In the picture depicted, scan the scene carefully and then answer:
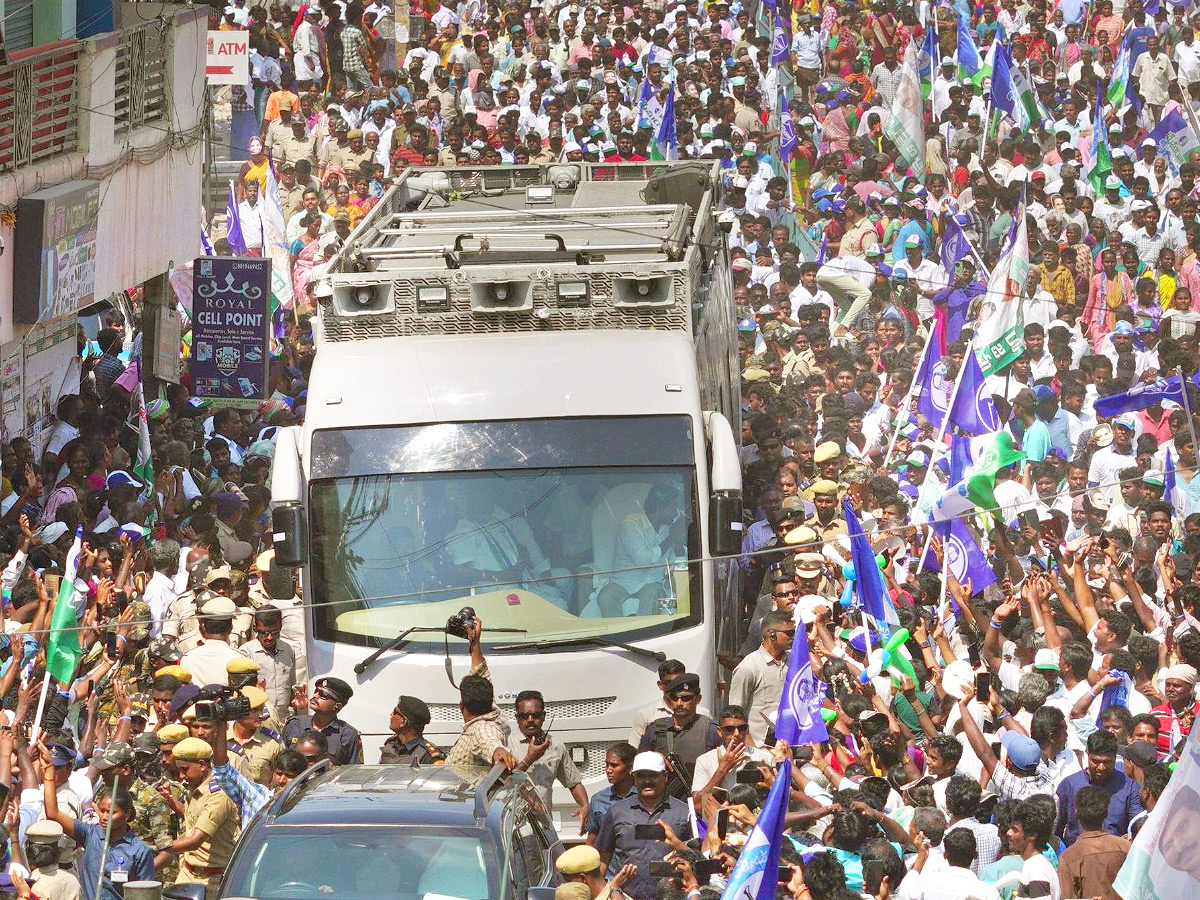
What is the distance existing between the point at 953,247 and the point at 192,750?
1275 cm

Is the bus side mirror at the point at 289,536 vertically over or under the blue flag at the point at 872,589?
over

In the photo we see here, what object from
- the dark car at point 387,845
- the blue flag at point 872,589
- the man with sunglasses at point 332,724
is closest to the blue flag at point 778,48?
the blue flag at point 872,589

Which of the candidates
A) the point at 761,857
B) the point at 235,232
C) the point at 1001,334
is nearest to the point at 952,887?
the point at 761,857

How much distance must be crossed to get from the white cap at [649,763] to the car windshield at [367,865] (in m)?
1.41

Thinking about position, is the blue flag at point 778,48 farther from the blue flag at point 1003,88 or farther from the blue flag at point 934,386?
the blue flag at point 934,386

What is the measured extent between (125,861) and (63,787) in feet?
2.79

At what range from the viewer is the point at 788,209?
2430 cm

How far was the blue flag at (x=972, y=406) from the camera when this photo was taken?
45.5 feet

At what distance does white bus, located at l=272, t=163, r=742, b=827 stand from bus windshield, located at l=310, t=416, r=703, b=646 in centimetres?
1

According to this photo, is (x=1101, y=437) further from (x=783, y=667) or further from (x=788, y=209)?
(x=788, y=209)

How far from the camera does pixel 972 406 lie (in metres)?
13.9

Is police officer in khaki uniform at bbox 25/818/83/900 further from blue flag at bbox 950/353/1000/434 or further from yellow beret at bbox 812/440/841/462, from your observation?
yellow beret at bbox 812/440/841/462

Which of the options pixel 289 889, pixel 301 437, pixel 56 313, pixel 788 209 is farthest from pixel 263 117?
pixel 289 889

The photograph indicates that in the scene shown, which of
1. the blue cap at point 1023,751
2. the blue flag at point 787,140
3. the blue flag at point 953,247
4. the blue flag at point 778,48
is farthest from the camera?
the blue flag at point 778,48
